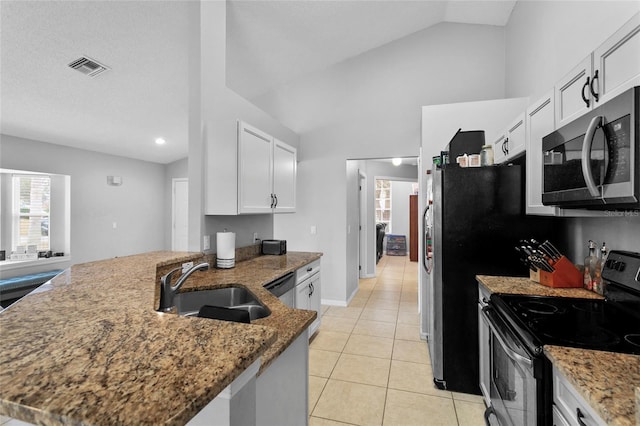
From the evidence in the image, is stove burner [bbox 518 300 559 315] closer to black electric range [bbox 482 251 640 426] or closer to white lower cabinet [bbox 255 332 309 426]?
black electric range [bbox 482 251 640 426]

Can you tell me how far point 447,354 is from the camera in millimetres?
2283

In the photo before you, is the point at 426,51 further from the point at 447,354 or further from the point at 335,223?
the point at 447,354

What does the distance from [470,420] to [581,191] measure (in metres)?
1.62

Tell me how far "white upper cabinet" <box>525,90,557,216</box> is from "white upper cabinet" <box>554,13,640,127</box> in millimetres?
127

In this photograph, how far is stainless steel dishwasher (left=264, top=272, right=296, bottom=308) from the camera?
2.28 meters

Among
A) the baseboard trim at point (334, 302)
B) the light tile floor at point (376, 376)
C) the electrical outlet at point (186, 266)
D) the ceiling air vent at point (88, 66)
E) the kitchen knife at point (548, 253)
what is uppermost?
the ceiling air vent at point (88, 66)

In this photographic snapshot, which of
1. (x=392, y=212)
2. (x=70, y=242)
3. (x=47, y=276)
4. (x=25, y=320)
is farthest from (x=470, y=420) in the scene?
(x=392, y=212)

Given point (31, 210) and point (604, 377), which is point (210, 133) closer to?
point (604, 377)

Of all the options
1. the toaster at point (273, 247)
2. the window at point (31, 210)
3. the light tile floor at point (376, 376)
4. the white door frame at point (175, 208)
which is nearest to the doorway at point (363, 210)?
the light tile floor at point (376, 376)

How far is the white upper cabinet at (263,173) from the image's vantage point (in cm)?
259

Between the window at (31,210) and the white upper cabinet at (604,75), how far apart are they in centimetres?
623

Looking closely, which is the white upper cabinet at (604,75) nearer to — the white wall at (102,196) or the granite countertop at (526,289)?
the granite countertop at (526,289)

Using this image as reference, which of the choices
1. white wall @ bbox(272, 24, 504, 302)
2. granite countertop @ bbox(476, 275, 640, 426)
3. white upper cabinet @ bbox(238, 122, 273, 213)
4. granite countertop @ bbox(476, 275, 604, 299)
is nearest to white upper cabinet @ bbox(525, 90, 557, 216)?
granite countertop @ bbox(476, 275, 604, 299)

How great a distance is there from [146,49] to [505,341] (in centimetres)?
358
